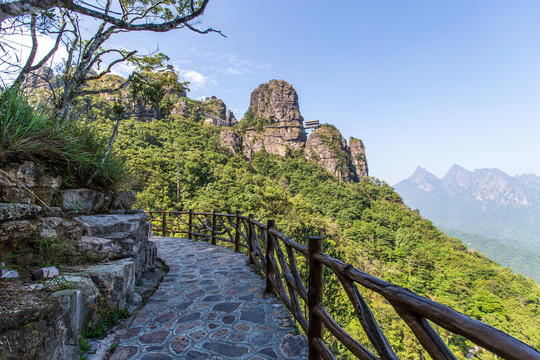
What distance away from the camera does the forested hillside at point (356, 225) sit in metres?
20.9

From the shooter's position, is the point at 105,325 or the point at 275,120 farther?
the point at 275,120

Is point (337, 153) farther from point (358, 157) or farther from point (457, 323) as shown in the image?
point (457, 323)

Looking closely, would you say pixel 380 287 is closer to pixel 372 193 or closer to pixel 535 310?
pixel 535 310

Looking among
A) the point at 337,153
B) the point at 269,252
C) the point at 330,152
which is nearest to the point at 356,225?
the point at 330,152

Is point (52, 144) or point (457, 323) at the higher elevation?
point (52, 144)

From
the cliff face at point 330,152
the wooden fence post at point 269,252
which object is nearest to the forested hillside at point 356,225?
the wooden fence post at point 269,252

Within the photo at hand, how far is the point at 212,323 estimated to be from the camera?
2.57 metres

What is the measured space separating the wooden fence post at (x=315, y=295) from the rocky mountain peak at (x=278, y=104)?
68482 mm

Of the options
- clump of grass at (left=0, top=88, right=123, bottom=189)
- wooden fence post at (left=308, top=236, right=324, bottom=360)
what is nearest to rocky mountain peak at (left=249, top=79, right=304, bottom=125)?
clump of grass at (left=0, top=88, right=123, bottom=189)

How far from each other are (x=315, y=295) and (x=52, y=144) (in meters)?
3.15

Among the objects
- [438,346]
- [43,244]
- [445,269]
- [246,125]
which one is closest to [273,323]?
[438,346]

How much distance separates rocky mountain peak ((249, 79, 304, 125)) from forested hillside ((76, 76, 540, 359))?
908 inches

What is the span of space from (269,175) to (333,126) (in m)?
30.4

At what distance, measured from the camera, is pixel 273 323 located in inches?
100
